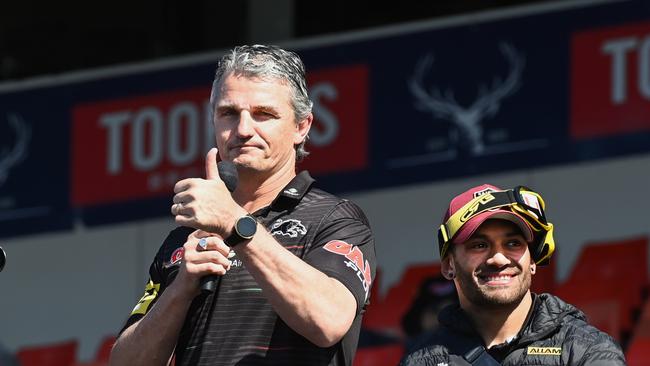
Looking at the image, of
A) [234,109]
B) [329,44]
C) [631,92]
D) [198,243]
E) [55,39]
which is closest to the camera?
[198,243]

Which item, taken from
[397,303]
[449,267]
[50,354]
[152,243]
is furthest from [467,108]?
[449,267]

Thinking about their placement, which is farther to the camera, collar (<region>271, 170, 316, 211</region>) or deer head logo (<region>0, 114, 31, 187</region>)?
deer head logo (<region>0, 114, 31, 187</region>)

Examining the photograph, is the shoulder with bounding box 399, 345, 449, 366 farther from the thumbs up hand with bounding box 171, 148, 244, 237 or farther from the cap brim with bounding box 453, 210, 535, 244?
the thumbs up hand with bounding box 171, 148, 244, 237

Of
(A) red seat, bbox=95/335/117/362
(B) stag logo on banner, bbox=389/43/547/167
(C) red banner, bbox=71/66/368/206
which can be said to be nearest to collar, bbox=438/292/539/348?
(B) stag logo on banner, bbox=389/43/547/167

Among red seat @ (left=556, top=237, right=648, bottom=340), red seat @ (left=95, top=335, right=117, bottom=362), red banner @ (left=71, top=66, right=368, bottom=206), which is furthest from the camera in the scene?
red seat @ (left=95, top=335, right=117, bottom=362)

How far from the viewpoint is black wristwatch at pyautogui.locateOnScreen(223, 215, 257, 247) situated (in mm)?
3332

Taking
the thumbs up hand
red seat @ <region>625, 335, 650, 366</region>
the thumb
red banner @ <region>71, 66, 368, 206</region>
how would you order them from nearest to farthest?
the thumbs up hand → the thumb → red seat @ <region>625, 335, 650, 366</region> → red banner @ <region>71, 66, 368, 206</region>

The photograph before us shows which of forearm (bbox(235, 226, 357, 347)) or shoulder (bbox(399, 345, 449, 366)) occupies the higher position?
forearm (bbox(235, 226, 357, 347))

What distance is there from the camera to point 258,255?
11.0 ft

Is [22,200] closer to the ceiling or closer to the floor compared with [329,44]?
closer to the floor

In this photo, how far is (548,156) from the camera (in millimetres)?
7922

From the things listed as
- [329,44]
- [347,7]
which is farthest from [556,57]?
[347,7]

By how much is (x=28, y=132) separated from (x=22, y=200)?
37cm

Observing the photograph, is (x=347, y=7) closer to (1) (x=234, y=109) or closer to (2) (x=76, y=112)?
(2) (x=76, y=112)
